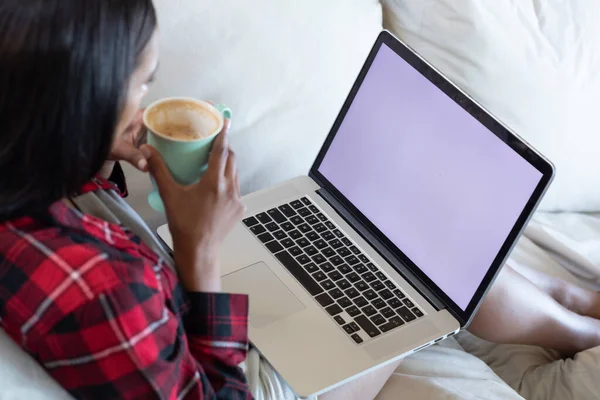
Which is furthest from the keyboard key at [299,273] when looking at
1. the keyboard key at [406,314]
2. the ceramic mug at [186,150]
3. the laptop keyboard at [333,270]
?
the ceramic mug at [186,150]

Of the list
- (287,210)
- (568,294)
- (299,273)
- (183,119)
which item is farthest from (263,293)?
(568,294)

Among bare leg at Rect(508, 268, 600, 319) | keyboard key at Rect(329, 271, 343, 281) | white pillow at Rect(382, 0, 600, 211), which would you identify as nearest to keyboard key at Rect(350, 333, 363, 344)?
keyboard key at Rect(329, 271, 343, 281)

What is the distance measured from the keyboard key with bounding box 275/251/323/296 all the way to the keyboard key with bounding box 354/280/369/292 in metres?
0.05

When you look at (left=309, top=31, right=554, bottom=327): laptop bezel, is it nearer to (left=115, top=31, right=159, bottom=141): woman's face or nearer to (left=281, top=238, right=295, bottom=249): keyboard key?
(left=281, top=238, right=295, bottom=249): keyboard key

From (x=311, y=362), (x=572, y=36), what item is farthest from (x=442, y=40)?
(x=311, y=362)

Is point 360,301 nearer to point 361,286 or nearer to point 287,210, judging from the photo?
point 361,286

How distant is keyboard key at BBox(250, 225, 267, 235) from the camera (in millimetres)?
1089

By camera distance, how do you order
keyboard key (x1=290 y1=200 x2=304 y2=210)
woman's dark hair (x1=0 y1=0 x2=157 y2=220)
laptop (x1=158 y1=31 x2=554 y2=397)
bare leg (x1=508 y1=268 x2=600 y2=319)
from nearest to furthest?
woman's dark hair (x1=0 y1=0 x2=157 y2=220) → laptop (x1=158 y1=31 x2=554 y2=397) → keyboard key (x1=290 y1=200 x2=304 y2=210) → bare leg (x1=508 y1=268 x2=600 y2=319)

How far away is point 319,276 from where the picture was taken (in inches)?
40.5

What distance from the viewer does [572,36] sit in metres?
1.32

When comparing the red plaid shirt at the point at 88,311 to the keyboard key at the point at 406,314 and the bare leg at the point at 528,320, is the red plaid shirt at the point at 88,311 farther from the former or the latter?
the bare leg at the point at 528,320

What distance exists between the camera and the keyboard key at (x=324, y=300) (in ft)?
3.25

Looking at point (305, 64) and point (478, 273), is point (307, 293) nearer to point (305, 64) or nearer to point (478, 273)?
point (478, 273)

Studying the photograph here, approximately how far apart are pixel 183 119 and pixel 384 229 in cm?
37
